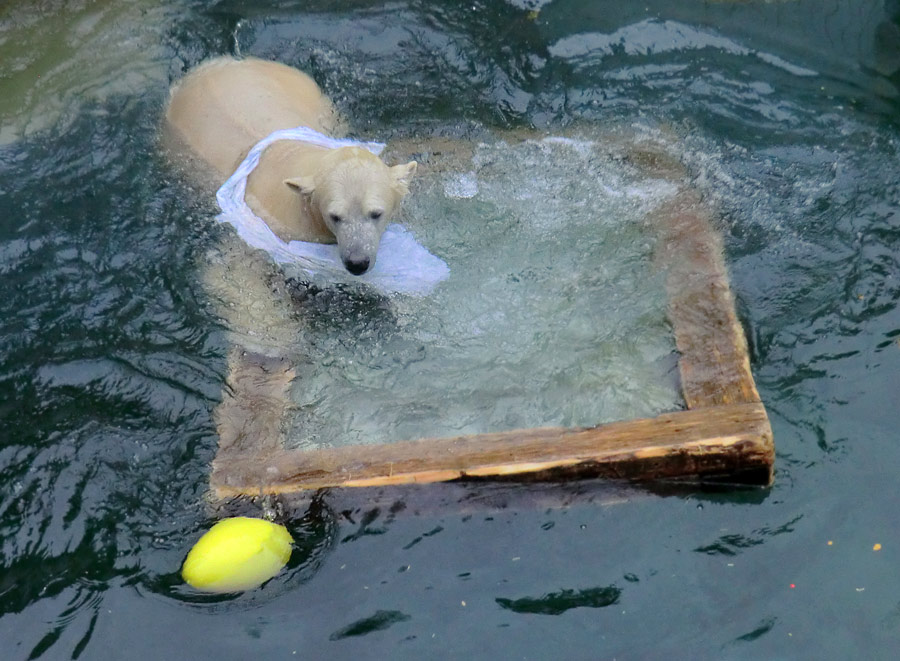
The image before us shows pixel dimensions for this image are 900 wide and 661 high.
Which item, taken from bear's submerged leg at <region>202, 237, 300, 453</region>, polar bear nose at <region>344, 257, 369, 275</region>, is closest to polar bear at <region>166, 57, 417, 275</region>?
polar bear nose at <region>344, 257, 369, 275</region>

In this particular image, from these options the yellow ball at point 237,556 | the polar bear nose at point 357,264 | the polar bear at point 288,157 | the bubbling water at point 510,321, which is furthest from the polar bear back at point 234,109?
the yellow ball at point 237,556

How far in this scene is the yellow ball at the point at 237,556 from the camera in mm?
3184

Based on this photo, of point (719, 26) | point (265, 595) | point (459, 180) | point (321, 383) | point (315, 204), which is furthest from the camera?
point (719, 26)

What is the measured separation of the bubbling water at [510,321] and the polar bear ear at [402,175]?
366 millimetres

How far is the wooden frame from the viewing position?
3211 millimetres

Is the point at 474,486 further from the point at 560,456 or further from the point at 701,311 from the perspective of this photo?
the point at 701,311

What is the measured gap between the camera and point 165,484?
3662 millimetres

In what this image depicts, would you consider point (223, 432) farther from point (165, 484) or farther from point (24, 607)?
point (24, 607)

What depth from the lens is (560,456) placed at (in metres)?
3.23

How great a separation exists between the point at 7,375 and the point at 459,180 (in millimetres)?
2611

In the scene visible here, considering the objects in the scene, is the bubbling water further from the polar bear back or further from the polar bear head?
the polar bear back

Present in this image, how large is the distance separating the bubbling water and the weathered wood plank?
37 cm

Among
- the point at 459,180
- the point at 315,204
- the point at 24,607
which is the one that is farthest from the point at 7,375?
the point at 459,180

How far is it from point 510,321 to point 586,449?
121cm
